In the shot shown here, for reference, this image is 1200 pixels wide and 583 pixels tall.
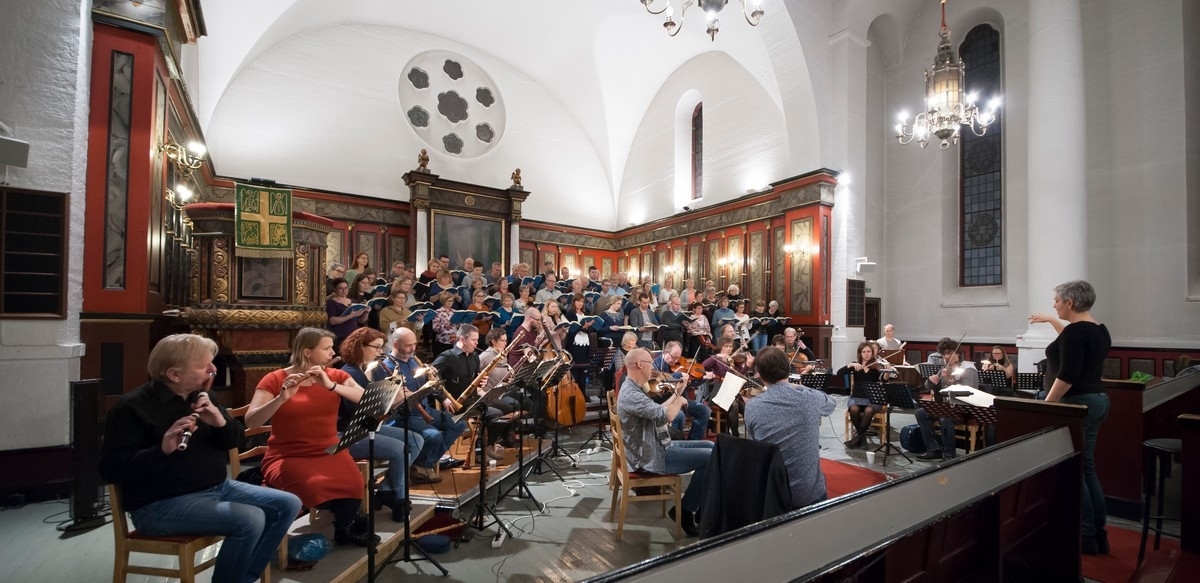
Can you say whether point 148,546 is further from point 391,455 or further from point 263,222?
point 263,222

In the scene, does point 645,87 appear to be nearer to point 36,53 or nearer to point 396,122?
point 396,122

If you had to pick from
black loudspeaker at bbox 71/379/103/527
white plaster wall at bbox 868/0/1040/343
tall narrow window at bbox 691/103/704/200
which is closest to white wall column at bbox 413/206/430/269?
tall narrow window at bbox 691/103/704/200

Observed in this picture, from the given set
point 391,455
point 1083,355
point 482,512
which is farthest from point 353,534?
point 1083,355

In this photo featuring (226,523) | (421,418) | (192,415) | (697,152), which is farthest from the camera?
(697,152)

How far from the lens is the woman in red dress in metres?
2.86

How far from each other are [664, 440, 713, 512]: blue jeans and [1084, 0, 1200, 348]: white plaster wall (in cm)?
1019

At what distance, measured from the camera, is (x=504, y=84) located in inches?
597

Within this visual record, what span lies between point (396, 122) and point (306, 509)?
479 inches

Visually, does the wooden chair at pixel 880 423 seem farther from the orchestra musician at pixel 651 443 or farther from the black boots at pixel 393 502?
the black boots at pixel 393 502

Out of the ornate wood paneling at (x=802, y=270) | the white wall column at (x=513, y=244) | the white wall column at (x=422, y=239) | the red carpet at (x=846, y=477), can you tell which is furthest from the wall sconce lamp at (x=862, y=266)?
the white wall column at (x=422, y=239)

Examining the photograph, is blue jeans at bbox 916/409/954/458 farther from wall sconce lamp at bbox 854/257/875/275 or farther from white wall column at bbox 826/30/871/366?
wall sconce lamp at bbox 854/257/875/275

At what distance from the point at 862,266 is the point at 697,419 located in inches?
304

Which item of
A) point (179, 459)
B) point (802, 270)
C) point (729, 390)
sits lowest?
point (179, 459)

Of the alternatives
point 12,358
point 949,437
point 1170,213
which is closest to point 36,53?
point 12,358
